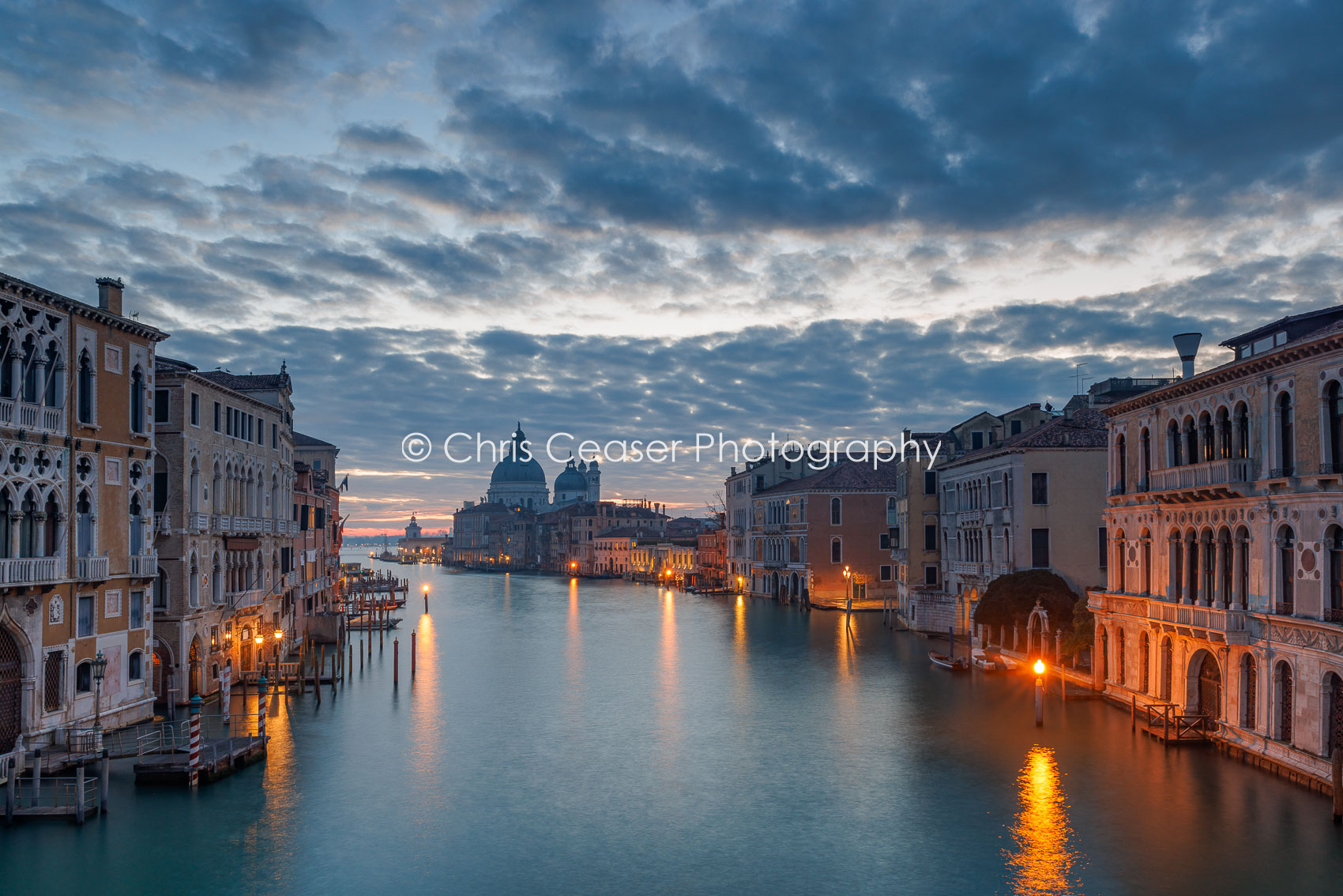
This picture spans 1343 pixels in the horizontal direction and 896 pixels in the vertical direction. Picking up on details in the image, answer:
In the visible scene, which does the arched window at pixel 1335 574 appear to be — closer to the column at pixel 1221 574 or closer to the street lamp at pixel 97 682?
the column at pixel 1221 574

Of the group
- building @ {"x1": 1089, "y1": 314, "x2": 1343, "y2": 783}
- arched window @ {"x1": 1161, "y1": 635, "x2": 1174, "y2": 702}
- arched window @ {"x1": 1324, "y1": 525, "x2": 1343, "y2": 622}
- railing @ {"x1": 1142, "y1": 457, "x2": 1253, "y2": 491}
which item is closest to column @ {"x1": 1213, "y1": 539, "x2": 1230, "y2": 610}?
building @ {"x1": 1089, "y1": 314, "x2": 1343, "y2": 783}

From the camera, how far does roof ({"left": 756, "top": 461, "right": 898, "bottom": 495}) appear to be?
3231 inches

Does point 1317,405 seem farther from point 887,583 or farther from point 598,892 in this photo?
point 887,583

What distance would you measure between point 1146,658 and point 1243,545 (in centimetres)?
668

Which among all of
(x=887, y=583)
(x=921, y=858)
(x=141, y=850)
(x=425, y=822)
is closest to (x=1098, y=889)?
(x=921, y=858)

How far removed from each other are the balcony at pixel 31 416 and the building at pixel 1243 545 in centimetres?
2835

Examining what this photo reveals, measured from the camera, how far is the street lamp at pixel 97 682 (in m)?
26.5

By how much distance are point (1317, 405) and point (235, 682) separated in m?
35.0

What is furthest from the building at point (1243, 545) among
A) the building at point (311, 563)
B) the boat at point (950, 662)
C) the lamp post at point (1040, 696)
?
the building at point (311, 563)

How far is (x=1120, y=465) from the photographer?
32656 mm

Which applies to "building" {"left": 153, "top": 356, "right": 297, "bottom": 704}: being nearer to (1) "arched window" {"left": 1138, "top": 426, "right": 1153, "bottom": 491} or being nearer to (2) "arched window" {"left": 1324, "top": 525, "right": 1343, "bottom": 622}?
(1) "arched window" {"left": 1138, "top": 426, "right": 1153, "bottom": 491}

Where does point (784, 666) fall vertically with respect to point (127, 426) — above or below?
below

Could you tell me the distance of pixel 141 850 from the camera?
19.4 meters

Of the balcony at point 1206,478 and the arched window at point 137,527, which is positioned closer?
the balcony at point 1206,478
